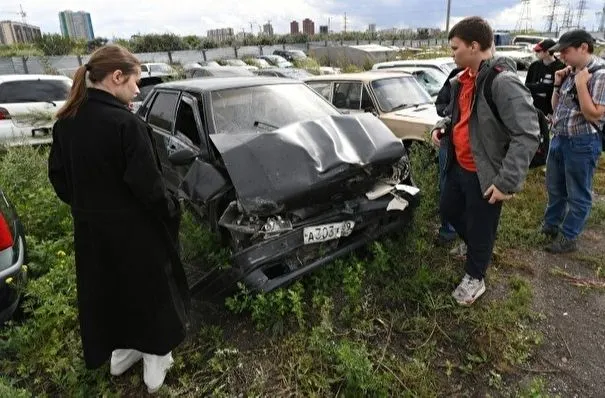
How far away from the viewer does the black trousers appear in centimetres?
276

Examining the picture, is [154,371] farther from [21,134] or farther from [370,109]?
[21,134]

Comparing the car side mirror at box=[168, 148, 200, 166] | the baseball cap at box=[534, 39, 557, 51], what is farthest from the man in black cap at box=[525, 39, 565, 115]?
the car side mirror at box=[168, 148, 200, 166]

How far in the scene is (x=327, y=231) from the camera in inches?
113

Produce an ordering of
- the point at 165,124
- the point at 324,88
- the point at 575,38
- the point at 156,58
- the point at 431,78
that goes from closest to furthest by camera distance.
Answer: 1. the point at 575,38
2. the point at 165,124
3. the point at 324,88
4. the point at 431,78
5. the point at 156,58

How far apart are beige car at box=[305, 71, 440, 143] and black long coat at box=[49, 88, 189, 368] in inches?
163

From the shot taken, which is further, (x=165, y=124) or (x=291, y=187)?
(x=165, y=124)

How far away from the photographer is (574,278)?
330 cm

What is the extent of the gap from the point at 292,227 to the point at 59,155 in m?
1.43

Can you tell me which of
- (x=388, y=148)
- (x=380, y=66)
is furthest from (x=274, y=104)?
(x=380, y=66)

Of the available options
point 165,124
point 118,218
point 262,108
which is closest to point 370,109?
point 262,108

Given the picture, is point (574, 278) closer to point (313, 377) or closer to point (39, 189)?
point (313, 377)

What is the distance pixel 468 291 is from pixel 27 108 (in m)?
7.30

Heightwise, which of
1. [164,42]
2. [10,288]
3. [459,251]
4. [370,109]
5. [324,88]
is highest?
[164,42]

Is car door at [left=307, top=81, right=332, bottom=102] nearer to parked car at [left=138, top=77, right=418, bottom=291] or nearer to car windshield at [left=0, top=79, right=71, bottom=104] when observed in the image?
parked car at [left=138, top=77, right=418, bottom=291]
